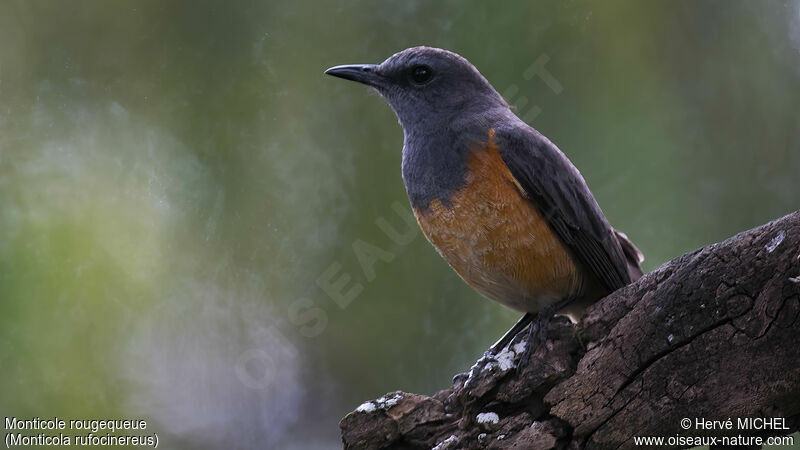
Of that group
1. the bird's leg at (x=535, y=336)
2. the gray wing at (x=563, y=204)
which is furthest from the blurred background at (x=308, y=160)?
the bird's leg at (x=535, y=336)

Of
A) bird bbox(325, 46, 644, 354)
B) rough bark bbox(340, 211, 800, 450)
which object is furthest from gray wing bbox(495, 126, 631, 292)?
rough bark bbox(340, 211, 800, 450)

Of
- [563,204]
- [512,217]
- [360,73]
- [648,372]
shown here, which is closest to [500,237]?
[512,217]

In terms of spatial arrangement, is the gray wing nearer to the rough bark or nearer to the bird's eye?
the rough bark

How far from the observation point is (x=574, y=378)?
3797 mm

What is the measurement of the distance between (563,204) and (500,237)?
0.44 meters

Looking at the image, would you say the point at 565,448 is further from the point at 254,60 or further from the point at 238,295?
the point at 254,60

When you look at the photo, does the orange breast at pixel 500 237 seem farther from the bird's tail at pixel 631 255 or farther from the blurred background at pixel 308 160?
the blurred background at pixel 308 160

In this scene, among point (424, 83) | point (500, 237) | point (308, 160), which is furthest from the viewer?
point (308, 160)

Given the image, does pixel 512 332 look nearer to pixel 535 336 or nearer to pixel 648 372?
pixel 535 336

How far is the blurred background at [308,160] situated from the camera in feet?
18.0

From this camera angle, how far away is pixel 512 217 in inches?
170

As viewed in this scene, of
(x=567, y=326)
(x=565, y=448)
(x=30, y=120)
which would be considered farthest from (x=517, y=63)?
(x=30, y=120)

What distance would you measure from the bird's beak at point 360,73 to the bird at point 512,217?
52cm

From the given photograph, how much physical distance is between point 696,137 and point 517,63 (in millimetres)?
1310
